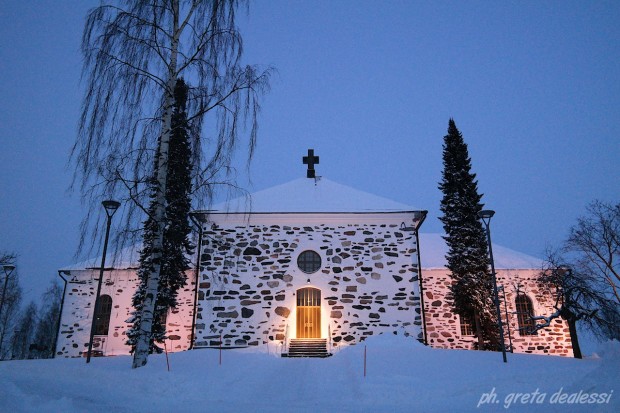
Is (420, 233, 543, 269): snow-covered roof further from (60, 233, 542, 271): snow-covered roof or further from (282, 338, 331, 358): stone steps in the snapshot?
(282, 338, 331, 358): stone steps

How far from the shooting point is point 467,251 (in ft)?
49.8

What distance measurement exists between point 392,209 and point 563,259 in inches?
331

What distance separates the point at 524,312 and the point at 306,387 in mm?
13651

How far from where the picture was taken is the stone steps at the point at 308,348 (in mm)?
12127

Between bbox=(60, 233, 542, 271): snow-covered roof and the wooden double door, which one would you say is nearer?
the wooden double door

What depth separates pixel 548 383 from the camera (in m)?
6.47

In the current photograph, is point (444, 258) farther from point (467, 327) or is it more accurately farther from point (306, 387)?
point (306, 387)

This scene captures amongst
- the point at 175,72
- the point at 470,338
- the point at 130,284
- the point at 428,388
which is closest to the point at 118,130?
the point at 175,72

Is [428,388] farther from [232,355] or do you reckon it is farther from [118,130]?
[118,130]

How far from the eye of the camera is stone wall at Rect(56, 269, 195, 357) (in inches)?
603

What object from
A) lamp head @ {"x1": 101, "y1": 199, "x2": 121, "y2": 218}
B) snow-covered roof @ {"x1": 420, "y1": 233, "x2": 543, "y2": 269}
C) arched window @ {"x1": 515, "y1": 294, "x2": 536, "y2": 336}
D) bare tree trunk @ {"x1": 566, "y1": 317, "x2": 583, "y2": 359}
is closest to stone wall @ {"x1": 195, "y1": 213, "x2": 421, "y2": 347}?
snow-covered roof @ {"x1": 420, "y1": 233, "x2": 543, "y2": 269}

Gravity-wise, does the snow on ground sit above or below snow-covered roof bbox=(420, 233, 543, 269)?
below

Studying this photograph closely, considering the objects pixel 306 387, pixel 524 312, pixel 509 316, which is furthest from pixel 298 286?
pixel 524 312

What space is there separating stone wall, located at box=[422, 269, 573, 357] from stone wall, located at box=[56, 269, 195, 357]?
10.1 metres
